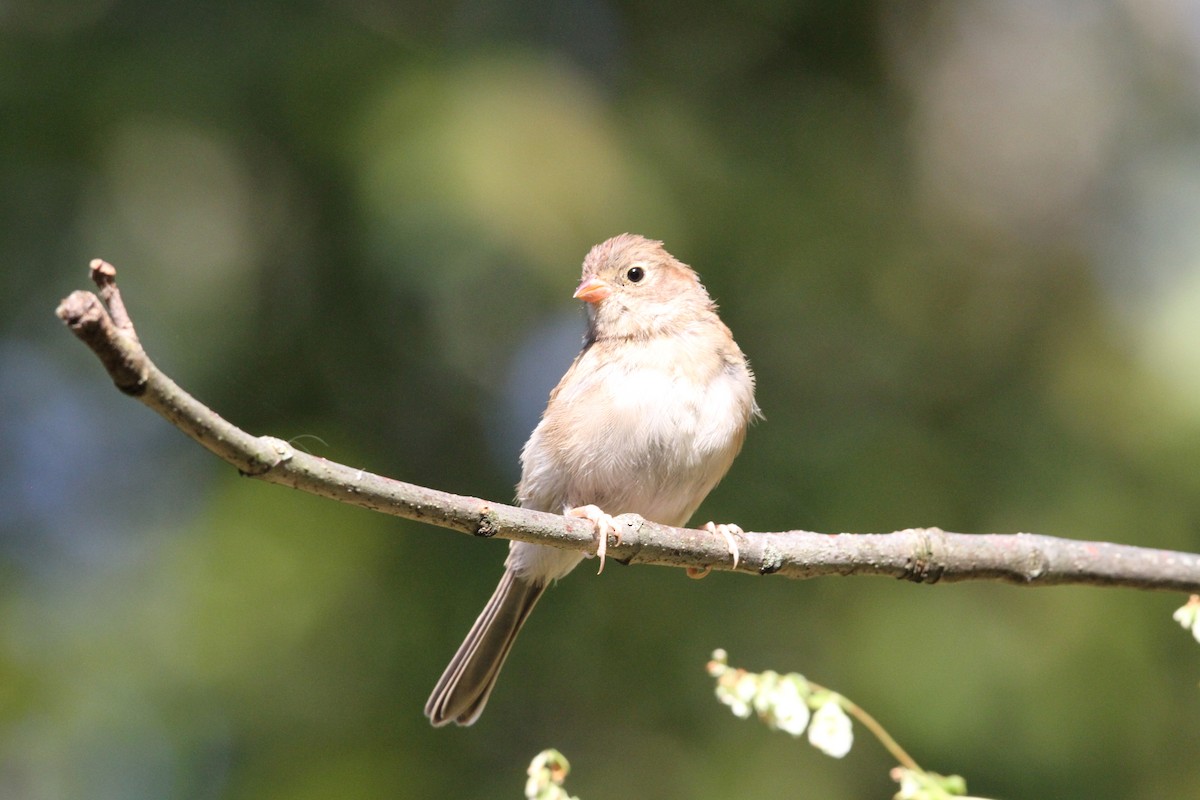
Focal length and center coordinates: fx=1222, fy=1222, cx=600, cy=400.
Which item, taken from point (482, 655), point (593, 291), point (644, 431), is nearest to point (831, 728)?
point (644, 431)

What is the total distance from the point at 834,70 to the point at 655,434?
2859mm

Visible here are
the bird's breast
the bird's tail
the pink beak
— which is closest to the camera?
the bird's breast


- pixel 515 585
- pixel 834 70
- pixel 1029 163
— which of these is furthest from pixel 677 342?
pixel 1029 163

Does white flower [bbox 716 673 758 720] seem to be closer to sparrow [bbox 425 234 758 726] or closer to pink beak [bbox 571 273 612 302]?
sparrow [bbox 425 234 758 726]

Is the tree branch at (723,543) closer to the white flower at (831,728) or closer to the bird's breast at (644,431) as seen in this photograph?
the white flower at (831,728)

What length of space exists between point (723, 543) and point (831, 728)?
490 millimetres

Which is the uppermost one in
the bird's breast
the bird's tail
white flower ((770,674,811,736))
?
the bird's breast

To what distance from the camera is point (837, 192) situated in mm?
5336

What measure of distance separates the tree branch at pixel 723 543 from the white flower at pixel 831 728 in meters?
0.42

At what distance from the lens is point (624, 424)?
3.75m

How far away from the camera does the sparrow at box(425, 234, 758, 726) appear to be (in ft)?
12.3

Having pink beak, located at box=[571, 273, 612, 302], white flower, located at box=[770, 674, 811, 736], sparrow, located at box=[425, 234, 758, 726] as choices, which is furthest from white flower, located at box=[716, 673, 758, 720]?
pink beak, located at box=[571, 273, 612, 302]

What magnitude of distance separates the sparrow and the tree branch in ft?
2.31

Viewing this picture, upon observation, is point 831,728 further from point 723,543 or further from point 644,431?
point 644,431
